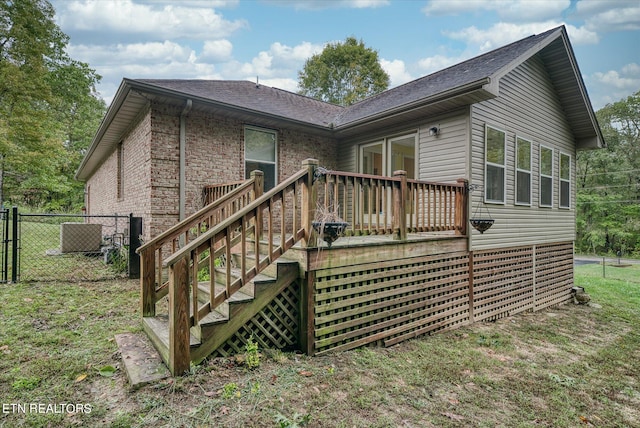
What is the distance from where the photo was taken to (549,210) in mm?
8133

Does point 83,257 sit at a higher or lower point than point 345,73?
lower

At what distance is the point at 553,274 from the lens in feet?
26.9

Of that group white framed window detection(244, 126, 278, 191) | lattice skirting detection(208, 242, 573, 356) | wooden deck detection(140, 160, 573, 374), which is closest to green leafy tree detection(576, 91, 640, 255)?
lattice skirting detection(208, 242, 573, 356)

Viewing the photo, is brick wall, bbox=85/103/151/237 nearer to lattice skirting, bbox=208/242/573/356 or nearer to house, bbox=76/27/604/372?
house, bbox=76/27/604/372

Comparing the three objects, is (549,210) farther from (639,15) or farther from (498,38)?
(639,15)

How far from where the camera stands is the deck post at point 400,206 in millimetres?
4594

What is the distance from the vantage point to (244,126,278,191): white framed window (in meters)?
7.21

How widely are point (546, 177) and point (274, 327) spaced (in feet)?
25.5

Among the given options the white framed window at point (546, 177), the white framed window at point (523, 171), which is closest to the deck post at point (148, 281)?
the white framed window at point (523, 171)

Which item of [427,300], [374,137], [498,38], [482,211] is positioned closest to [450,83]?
[374,137]

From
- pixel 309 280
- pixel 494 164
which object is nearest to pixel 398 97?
pixel 494 164

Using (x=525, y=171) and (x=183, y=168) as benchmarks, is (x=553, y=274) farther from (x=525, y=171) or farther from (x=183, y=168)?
(x=183, y=168)

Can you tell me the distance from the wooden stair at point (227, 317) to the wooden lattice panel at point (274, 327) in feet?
0.36

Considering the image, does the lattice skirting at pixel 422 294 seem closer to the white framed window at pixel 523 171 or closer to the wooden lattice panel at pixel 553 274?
the wooden lattice panel at pixel 553 274
